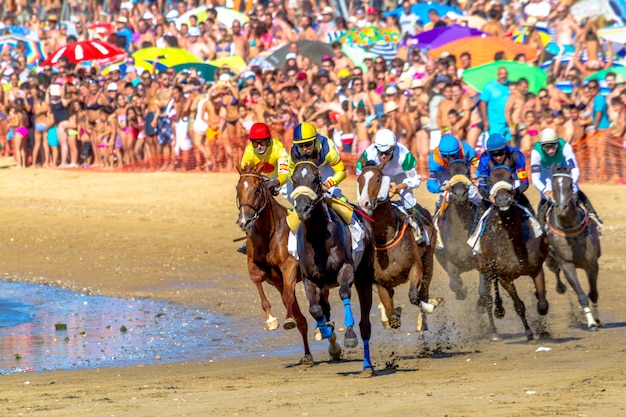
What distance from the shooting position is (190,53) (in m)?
29.9

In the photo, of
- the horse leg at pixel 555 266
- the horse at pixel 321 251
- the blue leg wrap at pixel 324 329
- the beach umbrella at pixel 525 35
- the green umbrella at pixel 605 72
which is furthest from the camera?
the beach umbrella at pixel 525 35

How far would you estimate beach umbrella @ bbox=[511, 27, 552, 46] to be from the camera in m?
24.7

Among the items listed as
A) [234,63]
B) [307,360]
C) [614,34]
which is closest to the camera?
[307,360]

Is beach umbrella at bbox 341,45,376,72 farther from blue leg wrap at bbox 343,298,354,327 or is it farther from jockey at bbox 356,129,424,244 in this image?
blue leg wrap at bbox 343,298,354,327

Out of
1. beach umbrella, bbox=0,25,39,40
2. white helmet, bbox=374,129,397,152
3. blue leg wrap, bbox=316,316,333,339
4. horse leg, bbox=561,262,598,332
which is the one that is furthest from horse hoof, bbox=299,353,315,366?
beach umbrella, bbox=0,25,39,40

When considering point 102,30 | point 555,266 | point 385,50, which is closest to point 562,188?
point 555,266

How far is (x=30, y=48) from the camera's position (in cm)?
3397

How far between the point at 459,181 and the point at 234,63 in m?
16.0

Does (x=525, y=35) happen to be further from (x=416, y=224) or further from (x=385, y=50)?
(x=416, y=224)

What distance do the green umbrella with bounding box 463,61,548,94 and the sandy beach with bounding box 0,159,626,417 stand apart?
82.4 inches

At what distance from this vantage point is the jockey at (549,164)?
14.0 m

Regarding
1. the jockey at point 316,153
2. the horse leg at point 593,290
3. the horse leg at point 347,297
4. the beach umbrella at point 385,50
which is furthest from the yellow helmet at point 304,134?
the beach umbrella at point 385,50

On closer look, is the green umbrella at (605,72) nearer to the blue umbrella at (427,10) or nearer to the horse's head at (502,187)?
the blue umbrella at (427,10)

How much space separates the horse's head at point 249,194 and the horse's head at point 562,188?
338 centimetres
